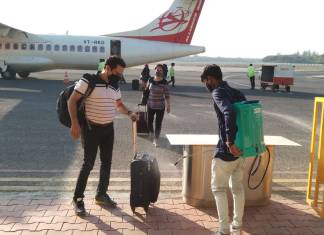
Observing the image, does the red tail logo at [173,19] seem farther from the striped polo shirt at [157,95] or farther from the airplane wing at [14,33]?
the striped polo shirt at [157,95]

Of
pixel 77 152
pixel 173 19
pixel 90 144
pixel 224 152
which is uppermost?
pixel 173 19

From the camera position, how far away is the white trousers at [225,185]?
386cm

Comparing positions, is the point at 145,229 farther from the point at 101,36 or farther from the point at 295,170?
the point at 101,36

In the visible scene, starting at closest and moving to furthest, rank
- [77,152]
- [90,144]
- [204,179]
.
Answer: [90,144] → [204,179] → [77,152]

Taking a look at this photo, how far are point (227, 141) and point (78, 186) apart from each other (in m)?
1.95

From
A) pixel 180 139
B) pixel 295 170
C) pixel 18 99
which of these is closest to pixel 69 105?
pixel 180 139

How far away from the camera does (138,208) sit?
193 inches

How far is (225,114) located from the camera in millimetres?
3613

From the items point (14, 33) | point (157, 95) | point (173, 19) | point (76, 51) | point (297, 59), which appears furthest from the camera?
point (297, 59)

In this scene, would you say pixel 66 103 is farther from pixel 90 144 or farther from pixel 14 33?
pixel 14 33

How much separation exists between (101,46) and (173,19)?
16.2 ft

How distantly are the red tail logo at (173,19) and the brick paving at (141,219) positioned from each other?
2231 centimetres

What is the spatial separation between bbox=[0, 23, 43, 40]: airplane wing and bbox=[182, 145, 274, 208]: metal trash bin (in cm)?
2293

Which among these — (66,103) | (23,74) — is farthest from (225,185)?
(23,74)
